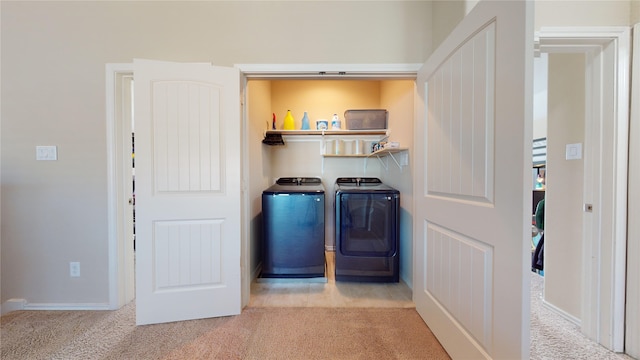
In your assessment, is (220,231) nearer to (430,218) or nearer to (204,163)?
(204,163)

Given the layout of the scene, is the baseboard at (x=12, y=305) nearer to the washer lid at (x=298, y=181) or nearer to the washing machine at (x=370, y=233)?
the washer lid at (x=298, y=181)

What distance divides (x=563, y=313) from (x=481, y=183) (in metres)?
1.60

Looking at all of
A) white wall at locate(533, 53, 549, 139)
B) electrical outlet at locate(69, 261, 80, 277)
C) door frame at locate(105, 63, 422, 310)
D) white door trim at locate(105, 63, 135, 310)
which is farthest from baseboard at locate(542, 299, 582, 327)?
electrical outlet at locate(69, 261, 80, 277)

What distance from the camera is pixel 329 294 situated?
6.80ft

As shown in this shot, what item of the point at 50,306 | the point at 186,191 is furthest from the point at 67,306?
the point at 186,191

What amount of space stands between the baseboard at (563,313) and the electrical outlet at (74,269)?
374cm

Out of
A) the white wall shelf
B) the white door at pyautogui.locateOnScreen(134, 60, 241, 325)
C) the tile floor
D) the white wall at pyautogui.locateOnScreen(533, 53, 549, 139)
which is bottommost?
the tile floor

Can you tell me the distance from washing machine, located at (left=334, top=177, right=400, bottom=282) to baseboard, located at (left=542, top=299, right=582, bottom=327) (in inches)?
45.4

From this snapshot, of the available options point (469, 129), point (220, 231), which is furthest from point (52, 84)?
point (469, 129)

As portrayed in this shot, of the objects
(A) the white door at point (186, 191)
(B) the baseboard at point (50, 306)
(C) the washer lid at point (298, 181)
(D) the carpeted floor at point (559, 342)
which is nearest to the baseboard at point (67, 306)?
(B) the baseboard at point (50, 306)

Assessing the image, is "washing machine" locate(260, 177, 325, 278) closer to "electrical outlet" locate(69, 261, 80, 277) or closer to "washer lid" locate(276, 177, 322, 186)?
"washer lid" locate(276, 177, 322, 186)

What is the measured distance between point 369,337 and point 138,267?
165 centimetres

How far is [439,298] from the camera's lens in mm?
1428

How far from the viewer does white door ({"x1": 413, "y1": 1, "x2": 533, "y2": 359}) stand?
2.86 feet
